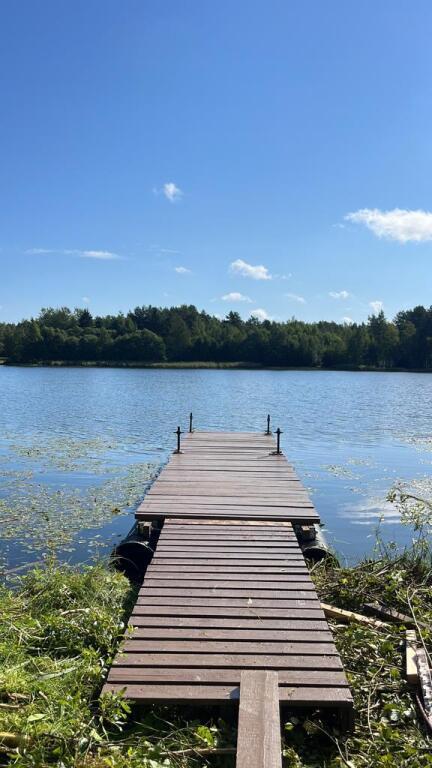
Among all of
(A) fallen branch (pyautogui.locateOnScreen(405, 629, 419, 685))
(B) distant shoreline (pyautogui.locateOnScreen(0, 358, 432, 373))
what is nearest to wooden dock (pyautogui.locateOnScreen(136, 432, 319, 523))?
(A) fallen branch (pyautogui.locateOnScreen(405, 629, 419, 685))

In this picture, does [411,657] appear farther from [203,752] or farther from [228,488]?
[228,488]

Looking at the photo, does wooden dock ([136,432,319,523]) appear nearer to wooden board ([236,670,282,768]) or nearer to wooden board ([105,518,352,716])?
wooden board ([105,518,352,716])

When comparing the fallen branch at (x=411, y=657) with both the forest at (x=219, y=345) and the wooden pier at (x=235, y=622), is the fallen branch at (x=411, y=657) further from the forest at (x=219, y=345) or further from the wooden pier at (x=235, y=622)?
the forest at (x=219, y=345)

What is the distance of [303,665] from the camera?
14.5ft

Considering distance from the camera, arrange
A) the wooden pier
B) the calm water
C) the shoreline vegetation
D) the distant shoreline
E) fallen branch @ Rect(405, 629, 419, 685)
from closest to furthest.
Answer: the shoreline vegetation, the wooden pier, fallen branch @ Rect(405, 629, 419, 685), the calm water, the distant shoreline

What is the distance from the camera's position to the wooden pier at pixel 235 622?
403cm

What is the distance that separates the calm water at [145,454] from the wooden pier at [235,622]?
8.36ft

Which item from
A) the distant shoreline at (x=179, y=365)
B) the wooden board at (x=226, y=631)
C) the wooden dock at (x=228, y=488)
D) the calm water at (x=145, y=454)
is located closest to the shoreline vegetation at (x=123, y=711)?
the wooden board at (x=226, y=631)

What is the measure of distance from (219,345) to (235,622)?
10677 cm

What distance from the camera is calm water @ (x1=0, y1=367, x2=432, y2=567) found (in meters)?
11.2

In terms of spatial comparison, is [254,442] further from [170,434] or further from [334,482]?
[170,434]

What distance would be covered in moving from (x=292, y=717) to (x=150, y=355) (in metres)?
106

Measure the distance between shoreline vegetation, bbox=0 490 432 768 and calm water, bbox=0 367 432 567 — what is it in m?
4.10

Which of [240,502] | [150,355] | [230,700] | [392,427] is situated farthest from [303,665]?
[150,355]
